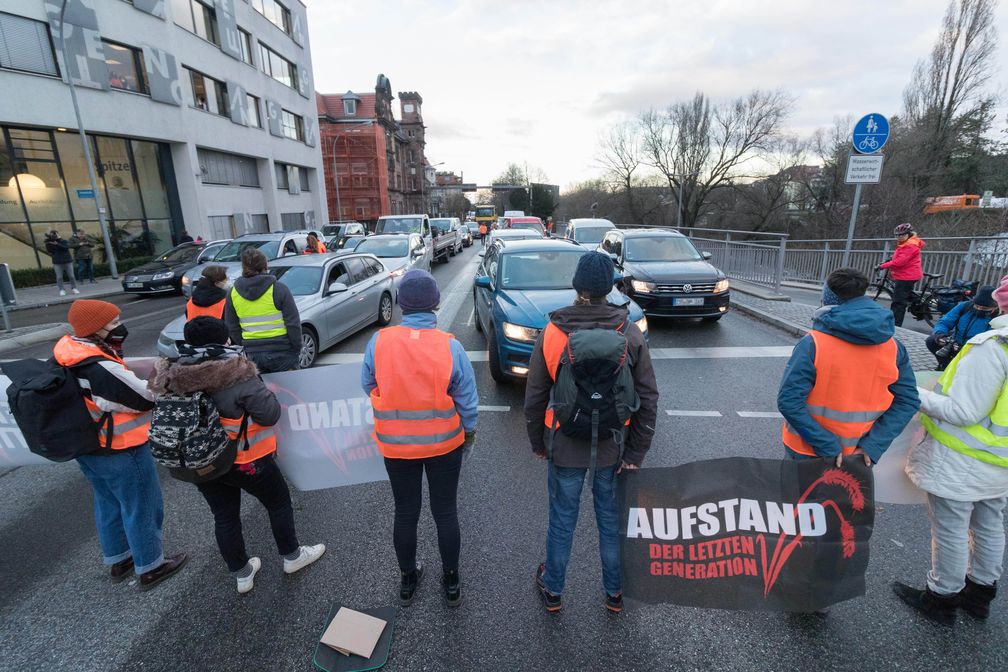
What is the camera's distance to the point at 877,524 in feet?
11.1

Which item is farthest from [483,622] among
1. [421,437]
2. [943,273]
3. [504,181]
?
[504,181]

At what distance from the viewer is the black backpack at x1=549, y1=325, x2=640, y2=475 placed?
2137 millimetres

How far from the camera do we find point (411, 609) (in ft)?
8.87

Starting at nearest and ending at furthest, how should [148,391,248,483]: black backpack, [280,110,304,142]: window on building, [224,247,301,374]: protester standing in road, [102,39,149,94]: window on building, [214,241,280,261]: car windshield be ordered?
1. [148,391,248,483]: black backpack
2. [224,247,301,374]: protester standing in road
3. [214,241,280,261]: car windshield
4. [102,39,149,94]: window on building
5. [280,110,304,142]: window on building

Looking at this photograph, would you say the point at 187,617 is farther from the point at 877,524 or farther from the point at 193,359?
the point at 877,524

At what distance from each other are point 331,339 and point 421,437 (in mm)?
5742

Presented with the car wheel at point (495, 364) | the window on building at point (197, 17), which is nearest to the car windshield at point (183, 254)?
the window on building at point (197, 17)

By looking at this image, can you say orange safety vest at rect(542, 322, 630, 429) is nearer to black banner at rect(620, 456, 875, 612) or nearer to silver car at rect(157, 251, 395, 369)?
black banner at rect(620, 456, 875, 612)

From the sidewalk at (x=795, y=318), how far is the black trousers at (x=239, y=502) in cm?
755

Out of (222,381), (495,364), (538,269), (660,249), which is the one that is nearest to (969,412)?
(222,381)

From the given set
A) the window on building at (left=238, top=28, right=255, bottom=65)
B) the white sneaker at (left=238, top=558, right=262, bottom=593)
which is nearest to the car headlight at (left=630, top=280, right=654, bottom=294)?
the white sneaker at (left=238, top=558, right=262, bottom=593)

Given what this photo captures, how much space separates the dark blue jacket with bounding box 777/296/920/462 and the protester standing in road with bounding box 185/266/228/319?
4.91 metres

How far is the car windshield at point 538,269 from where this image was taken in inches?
267

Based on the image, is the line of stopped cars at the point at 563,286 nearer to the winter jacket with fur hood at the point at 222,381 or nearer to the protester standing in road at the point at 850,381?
the protester standing in road at the point at 850,381
